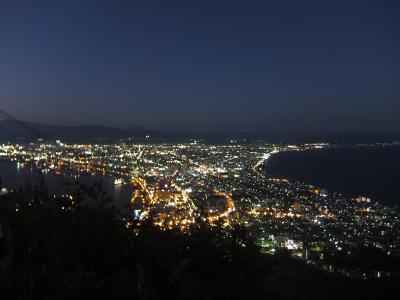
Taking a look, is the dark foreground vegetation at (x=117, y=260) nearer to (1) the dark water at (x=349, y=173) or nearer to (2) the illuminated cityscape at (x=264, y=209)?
(2) the illuminated cityscape at (x=264, y=209)

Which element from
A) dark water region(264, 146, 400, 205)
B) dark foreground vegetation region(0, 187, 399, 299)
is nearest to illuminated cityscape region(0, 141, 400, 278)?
dark foreground vegetation region(0, 187, 399, 299)

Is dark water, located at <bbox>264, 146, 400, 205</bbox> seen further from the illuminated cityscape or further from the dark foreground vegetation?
the dark foreground vegetation

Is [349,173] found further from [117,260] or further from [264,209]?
[117,260]

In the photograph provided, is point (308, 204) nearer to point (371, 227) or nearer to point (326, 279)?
point (371, 227)

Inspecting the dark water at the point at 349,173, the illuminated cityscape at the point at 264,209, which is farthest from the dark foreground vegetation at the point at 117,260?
the dark water at the point at 349,173

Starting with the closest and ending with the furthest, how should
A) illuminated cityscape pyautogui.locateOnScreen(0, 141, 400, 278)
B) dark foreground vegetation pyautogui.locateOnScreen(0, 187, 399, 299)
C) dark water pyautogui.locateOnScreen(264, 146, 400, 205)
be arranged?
dark foreground vegetation pyautogui.locateOnScreen(0, 187, 399, 299) < illuminated cityscape pyautogui.locateOnScreen(0, 141, 400, 278) < dark water pyautogui.locateOnScreen(264, 146, 400, 205)

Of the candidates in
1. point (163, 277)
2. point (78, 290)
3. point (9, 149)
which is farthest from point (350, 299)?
point (9, 149)
